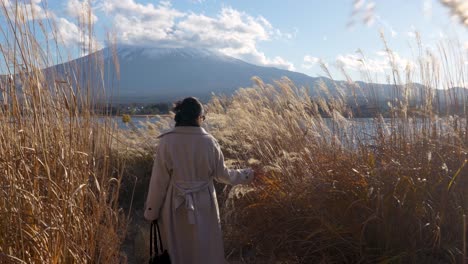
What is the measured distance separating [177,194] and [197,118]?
1.82 ft

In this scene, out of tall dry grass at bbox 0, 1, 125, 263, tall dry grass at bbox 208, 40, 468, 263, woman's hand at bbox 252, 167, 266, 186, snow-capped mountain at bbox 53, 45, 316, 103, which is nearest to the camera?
tall dry grass at bbox 0, 1, 125, 263

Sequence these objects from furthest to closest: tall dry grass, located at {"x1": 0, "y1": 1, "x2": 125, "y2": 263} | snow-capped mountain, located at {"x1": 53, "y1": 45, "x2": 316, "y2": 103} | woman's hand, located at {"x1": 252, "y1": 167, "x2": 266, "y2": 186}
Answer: snow-capped mountain, located at {"x1": 53, "y1": 45, "x2": 316, "y2": 103}
woman's hand, located at {"x1": 252, "y1": 167, "x2": 266, "y2": 186}
tall dry grass, located at {"x1": 0, "y1": 1, "x2": 125, "y2": 263}

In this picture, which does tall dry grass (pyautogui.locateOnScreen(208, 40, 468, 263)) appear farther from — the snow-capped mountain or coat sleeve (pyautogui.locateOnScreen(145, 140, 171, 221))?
the snow-capped mountain

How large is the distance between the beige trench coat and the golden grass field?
34 centimetres

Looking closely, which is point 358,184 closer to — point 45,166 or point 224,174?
point 224,174

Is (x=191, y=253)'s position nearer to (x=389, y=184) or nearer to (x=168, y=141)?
(x=168, y=141)

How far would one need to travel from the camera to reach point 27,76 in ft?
8.79

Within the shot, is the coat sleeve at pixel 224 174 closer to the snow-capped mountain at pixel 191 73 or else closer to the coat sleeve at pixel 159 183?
the coat sleeve at pixel 159 183

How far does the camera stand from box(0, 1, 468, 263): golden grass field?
2.49 meters

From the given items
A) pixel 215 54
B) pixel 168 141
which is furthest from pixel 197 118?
pixel 215 54

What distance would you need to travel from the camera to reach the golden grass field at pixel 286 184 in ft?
8.18

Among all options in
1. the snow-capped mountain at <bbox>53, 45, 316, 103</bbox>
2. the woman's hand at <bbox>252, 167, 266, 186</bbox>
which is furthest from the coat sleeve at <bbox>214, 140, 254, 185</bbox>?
the snow-capped mountain at <bbox>53, 45, 316, 103</bbox>

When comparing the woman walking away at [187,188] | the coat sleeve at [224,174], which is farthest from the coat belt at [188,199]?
the coat sleeve at [224,174]

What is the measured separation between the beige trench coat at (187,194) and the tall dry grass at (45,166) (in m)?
0.47
